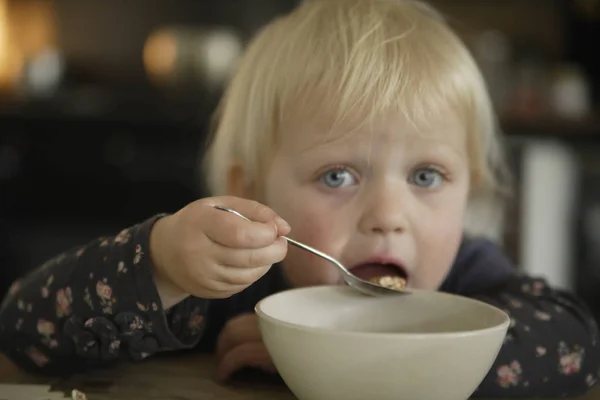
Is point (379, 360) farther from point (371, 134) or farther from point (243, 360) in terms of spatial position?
point (371, 134)

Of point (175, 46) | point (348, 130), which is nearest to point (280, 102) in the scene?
point (348, 130)

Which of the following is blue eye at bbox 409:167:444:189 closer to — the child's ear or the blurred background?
the child's ear

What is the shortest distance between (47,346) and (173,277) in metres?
0.20

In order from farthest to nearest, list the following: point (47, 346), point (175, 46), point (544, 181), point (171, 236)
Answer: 1. point (175, 46)
2. point (544, 181)
3. point (47, 346)
4. point (171, 236)

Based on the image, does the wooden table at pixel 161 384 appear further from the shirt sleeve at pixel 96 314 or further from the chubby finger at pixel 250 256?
the chubby finger at pixel 250 256

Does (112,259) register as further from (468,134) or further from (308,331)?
(468,134)

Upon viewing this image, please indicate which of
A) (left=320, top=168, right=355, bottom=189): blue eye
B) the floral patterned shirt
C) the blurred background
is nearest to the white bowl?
the floral patterned shirt

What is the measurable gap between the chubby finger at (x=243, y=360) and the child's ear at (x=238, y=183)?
0.93ft

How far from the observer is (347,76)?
843mm

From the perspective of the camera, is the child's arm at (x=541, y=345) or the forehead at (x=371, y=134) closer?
the child's arm at (x=541, y=345)

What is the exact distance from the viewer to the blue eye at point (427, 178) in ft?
2.83

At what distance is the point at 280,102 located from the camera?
0.89 meters

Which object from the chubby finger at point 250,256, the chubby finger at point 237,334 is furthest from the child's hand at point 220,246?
the chubby finger at point 237,334

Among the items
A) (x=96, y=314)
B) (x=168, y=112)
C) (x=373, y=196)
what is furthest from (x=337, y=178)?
(x=168, y=112)
